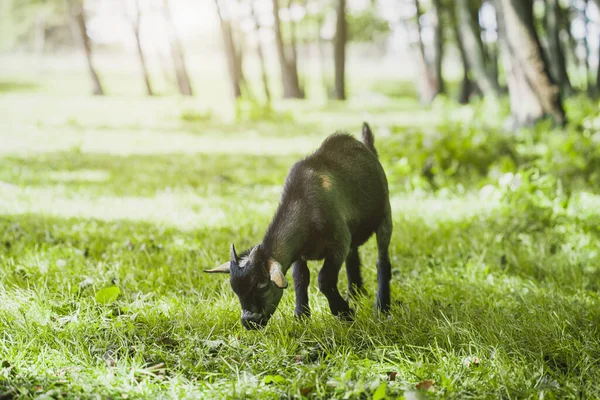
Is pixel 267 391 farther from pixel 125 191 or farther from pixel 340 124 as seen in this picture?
pixel 340 124

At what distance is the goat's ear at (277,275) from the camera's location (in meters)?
3.25

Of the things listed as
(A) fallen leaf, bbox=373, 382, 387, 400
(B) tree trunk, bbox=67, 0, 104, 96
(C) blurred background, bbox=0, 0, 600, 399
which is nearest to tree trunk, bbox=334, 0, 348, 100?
(C) blurred background, bbox=0, 0, 600, 399

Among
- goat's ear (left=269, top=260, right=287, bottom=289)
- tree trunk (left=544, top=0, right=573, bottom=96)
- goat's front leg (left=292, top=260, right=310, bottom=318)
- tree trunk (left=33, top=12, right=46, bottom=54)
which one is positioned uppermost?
tree trunk (left=33, top=12, right=46, bottom=54)

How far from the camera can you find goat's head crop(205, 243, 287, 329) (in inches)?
134

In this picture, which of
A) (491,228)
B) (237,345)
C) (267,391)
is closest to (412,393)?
(267,391)

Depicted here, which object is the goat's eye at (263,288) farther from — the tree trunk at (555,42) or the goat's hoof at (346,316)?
the tree trunk at (555,42)

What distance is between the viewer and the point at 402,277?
521cm

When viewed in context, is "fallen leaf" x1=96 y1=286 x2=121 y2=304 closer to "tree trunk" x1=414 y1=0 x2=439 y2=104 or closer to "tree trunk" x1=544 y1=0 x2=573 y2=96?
"tree trunk" x1=544 y1=0 x2=573 y2=96

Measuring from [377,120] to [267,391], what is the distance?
52.1 ft

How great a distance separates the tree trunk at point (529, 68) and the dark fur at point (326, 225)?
293 inches

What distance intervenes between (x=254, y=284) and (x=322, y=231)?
619 mm

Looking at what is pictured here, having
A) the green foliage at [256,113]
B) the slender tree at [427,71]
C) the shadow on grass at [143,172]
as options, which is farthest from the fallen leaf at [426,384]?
the slender tree at [427,71]

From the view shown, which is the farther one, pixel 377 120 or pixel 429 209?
pixel 377 120

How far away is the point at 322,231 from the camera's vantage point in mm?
3754
